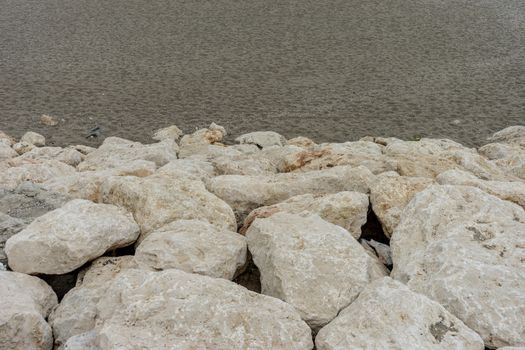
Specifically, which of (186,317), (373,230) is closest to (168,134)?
(373,230)

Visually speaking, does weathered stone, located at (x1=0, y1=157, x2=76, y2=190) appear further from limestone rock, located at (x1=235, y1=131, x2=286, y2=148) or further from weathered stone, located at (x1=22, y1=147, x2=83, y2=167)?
limestone rock, located at (x1=235, y1=131, x2=286, y2=148)

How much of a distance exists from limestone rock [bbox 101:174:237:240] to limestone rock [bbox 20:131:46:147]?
13.4 ft

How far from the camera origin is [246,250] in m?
4.04

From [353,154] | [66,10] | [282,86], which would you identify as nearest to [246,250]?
[353,154]

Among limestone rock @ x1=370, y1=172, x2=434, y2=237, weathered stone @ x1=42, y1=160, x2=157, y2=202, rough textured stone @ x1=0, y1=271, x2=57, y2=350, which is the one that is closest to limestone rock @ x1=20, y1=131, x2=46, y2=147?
weathered stone @ x1=42, y1=160, x2=157, y2=202

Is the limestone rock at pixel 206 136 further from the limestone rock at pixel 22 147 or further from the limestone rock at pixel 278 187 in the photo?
the limestone rock at pixel 278 187

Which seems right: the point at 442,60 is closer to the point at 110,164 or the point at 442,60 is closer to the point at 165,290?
the point at 110,164

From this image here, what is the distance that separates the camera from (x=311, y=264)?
3.61 meters

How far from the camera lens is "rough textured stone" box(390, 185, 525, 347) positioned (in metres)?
3.14

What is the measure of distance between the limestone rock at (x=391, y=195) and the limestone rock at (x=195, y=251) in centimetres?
135

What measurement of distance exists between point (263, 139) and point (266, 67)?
3.82 meters

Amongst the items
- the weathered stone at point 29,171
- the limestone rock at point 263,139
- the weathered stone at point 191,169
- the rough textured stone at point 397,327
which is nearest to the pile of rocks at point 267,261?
the rough textured stone at point 397,327

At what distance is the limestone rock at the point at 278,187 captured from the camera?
5.02 metres

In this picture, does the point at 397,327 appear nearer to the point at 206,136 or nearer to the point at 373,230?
the point at 373,230
